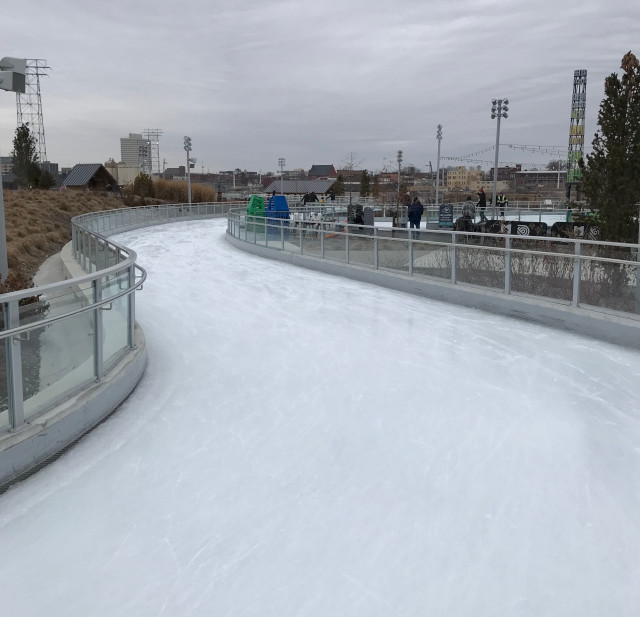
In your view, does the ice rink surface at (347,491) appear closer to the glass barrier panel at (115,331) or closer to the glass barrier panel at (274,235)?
the glass barrier panel at (115,331)

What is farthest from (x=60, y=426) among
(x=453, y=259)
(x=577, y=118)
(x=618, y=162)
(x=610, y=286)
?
(x=577, y=118)

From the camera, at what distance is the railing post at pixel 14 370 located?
4.84 metres

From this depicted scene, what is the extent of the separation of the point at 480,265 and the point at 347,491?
6.99 meters

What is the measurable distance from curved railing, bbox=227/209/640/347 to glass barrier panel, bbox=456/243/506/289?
0.02 meters

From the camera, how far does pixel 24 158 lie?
62.1 m

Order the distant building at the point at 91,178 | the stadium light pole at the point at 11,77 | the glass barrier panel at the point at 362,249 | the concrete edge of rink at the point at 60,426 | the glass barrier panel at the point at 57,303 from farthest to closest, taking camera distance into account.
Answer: the distant building at the point at 91,178 < the glass barrier panel at the point at 362,249 < the stadium light pole at the point at 11,77 < the glass barrier panel at the point at 57,303 < the concrete edge of rink at the point at 60,426

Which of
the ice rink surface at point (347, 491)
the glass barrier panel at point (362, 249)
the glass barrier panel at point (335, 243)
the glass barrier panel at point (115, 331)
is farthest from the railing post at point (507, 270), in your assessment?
the glass barrier panel at point (115, 331)

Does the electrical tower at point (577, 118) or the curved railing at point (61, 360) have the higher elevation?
the electrical tower at point (577, 118)

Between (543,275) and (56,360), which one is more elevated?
(543,275)

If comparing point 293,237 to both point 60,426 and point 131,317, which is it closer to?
point 131,317

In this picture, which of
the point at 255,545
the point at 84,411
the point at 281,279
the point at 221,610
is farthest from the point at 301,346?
the point at 281,279

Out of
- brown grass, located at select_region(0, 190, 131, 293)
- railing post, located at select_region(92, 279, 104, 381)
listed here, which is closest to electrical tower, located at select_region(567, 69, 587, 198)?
brown grass, located at select_region(0, 190, 131, 293)

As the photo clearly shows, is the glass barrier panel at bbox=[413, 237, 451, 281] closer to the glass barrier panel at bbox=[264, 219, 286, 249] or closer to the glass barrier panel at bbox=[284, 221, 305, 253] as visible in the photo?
the glass barrier panel at bbox=[284, 221, 305, 253]

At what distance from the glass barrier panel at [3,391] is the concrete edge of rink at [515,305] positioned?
22.3ft
